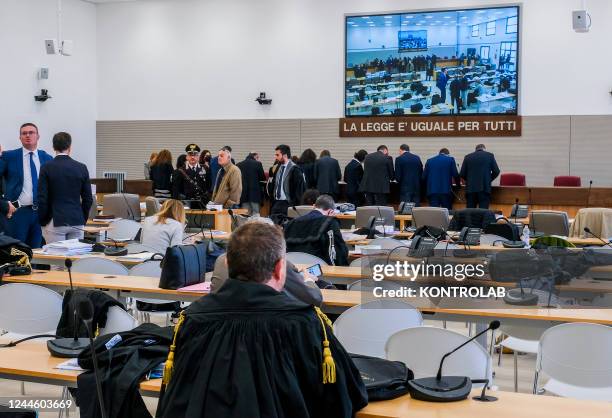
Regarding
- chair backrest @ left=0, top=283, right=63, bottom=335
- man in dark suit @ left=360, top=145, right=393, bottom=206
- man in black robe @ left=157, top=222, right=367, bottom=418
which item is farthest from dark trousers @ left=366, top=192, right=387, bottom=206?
man in black robe @ left=157, top=222, right=367, bottom=418

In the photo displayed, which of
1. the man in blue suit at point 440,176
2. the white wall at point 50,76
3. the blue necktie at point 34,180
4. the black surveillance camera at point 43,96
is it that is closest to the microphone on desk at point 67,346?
the blue necktie at point 34,180

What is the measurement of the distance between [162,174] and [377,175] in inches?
163

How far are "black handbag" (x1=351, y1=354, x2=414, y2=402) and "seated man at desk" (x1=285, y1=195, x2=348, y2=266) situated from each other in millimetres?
3641

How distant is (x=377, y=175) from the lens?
14578 mm

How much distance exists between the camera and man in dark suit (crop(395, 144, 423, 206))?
14.8m

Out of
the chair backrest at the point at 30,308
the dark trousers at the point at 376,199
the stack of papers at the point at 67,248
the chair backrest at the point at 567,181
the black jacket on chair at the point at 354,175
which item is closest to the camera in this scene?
the chair backrest at the point at 30,308

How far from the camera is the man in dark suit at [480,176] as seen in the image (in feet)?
46.9

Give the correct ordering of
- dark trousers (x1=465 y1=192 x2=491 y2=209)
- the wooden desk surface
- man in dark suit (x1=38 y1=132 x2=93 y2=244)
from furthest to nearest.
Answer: dark trousers (x1=465 y1=192 x2=491 y2=209) → man in dark suit (x1=38 y1=132 x2=93 y2=244) → the wooden desk surface

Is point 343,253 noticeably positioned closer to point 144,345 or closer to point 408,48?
point 144,345

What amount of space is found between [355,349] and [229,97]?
572 inches

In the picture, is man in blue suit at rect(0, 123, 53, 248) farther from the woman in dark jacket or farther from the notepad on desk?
the woman in dark jacket

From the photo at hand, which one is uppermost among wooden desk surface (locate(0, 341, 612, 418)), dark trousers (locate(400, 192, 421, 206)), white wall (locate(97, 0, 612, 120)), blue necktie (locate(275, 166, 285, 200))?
white wall (locate(97, 0, 612, 120))

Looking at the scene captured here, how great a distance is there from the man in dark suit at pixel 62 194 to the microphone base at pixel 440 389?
18.5 ft

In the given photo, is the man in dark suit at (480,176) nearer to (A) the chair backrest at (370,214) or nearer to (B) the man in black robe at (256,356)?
(A) the chair backrest at (370,214)
